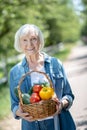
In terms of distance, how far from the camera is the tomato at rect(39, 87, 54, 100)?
13.1 feet

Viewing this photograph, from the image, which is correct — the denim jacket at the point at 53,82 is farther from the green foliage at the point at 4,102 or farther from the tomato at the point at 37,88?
the green foliage at the point at 4,102

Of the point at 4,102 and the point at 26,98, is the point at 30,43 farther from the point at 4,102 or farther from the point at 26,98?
the point at 4,102

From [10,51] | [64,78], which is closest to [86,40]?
[10,51]

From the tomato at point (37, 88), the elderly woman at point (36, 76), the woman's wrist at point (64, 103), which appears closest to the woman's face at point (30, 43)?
the elderly woman at point (36, 76)

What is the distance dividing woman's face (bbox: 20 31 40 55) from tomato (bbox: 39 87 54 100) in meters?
0.40

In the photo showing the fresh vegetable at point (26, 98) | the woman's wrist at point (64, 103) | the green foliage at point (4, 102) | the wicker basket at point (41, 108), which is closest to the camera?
the wicker basket at point (41, 108)

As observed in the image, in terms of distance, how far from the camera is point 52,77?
13.9 feet

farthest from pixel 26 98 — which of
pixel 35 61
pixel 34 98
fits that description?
pixel 35 61

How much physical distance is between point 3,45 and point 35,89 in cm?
1427

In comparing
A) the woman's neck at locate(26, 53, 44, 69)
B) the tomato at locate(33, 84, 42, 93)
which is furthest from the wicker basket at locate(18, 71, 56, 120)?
the woman's neck at locate(26, 53, 44, 69)

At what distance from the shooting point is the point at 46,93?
4.00m

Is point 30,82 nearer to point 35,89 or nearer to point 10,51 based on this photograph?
point 35,89

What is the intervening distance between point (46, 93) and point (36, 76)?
0.30 m

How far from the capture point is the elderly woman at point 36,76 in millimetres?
4215
